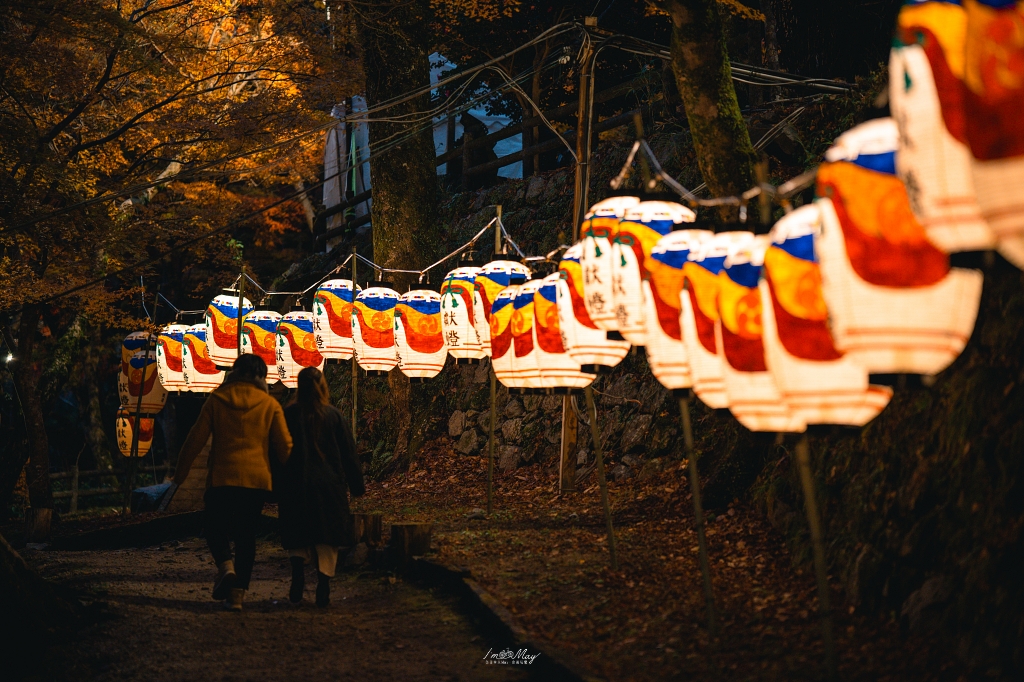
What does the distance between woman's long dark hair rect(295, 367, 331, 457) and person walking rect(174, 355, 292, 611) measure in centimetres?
20

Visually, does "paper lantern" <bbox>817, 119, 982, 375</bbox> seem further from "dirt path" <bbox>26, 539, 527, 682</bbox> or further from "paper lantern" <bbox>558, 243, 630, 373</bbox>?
"paper lantern" <bbox>558, 243, 630, 373</bbox>

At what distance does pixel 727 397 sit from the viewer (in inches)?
229

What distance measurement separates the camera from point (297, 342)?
1491 cm

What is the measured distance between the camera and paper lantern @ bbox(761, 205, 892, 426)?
4.72 metres

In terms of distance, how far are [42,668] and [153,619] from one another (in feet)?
4.10

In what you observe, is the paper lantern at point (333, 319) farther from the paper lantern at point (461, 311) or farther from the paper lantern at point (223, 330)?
the paper lantern at point (223, 330)

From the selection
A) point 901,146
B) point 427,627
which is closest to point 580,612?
point 427,627

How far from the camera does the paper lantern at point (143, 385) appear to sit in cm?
2058

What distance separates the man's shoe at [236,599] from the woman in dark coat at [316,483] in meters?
0.48

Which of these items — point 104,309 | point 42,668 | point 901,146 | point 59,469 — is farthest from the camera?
point 59,469

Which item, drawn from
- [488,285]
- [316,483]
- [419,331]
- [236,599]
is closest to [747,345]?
[316,483]

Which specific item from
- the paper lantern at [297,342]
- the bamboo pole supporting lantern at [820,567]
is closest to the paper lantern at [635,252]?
the bamboo pole supporting lantern at [820,567]

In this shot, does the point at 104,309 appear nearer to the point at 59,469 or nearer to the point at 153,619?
the point at 153,619

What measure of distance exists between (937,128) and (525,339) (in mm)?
6340
